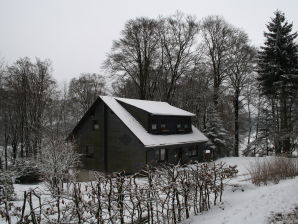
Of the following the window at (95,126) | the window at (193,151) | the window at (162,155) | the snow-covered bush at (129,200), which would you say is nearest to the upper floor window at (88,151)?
Result: the window at (95,126)

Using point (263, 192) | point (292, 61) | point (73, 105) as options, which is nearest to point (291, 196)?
point (263, 192)

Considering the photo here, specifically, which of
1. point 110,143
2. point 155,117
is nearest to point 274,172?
point 155,117

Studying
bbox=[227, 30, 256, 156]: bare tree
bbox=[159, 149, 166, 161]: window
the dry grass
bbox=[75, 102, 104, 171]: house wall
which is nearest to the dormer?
bbox=[159, 149, 166, 161]: window

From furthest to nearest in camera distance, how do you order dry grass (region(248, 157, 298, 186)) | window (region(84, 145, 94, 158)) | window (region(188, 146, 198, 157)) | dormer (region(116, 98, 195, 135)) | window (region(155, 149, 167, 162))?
window (region(188, 146, 198, 157)), window (region(84, 145, 94, 158)), dormer (region(116, 98, 195, 135)), window (region(155, 149, 167, 162)), dry grass (region(248, 157, 298, 186))

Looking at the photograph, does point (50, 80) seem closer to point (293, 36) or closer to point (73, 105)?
point (73, 105)

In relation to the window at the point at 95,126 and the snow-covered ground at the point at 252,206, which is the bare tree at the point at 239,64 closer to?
the window at the point at 95,126

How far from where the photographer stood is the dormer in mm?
26059

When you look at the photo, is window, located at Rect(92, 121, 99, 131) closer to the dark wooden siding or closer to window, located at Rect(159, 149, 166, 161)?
the dark wooden siding

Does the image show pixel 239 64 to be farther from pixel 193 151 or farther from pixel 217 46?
pixel 193 151

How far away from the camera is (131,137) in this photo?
24359 mm

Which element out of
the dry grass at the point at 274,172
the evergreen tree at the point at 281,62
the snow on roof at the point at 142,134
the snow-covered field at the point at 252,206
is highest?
the evergreen tree at the point at 281,62

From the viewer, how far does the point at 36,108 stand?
33406 mm

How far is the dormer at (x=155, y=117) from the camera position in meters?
26.1

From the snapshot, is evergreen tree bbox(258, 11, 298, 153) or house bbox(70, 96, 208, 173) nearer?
house bbox(70, 96, 208, 173)
